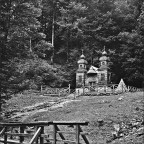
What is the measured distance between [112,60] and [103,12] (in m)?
11.9

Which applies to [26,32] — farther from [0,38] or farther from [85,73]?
[85,73]

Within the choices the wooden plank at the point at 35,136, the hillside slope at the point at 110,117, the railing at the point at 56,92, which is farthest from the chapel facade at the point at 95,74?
the wooden plank at the point at 35,136

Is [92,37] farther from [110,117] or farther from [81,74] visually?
[110,117]

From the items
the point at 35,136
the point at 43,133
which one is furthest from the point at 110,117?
the point at 35,136

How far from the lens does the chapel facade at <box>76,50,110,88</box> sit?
134 feet

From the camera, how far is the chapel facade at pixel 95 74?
40.9 meters

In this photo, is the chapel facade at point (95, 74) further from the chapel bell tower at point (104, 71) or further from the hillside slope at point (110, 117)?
the hillside slope at point (110, 117)

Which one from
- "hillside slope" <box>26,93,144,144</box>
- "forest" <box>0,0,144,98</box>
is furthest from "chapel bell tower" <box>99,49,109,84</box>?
"hillside slope" <box>26,93,144,144</box>

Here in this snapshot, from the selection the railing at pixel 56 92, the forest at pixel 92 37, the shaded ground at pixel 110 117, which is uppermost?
the forest at pixel 92 37

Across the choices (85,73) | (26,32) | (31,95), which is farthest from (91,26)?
(26,32)

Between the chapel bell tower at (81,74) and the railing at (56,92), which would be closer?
the railing at (56,92)

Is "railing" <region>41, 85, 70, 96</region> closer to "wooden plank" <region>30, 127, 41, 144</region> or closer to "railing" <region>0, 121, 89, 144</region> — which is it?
"railing" <region>0, 121, 89, 144</region>

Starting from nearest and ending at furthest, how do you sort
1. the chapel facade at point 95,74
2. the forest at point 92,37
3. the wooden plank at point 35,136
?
the wooden plank at point 35,136 < the chapel facade at point 95,74 < the forest at point 92,37

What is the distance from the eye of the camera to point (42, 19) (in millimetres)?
54531
